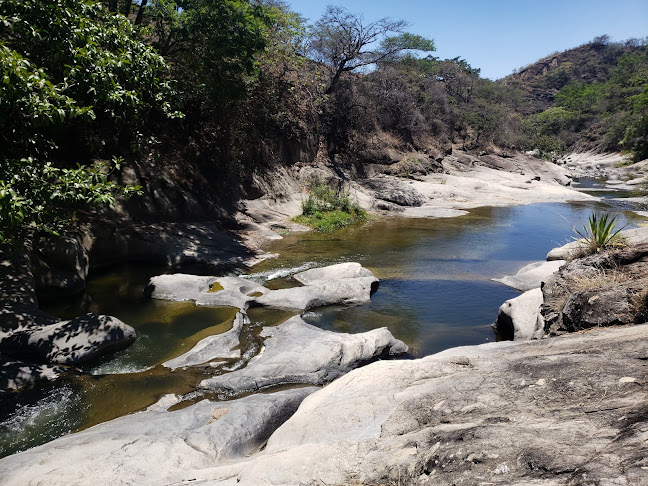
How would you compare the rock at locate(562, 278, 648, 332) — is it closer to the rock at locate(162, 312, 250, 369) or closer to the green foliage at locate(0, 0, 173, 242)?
the rock at locate(162, 312, 250, 369)

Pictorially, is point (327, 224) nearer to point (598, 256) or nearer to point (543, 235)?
point (543, 235)

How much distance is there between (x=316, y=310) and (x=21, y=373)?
18.2 ft

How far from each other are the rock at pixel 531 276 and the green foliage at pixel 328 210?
26.5ft

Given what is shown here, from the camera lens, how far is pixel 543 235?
1853 cm

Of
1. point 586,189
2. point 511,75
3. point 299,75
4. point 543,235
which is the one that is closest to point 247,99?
point 299,75

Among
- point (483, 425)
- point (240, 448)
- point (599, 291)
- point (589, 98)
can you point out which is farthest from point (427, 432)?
point (589, 98)

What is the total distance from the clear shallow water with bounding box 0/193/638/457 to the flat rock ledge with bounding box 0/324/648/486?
1213 millimetres

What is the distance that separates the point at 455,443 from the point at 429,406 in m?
0.85

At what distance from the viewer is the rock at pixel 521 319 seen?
8.02m

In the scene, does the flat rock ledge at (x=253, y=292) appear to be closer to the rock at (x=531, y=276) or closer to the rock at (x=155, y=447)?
the rock at (x=531, y=276)

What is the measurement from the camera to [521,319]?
838 cm

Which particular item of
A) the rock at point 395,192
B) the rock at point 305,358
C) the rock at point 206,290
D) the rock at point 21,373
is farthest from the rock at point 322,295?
the rock at point 395,192

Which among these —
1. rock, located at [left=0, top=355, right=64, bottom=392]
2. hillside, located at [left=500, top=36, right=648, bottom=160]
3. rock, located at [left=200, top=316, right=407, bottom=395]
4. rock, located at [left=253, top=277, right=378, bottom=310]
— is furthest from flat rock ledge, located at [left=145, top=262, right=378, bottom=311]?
hillside, located at [left=500, top=36, right=648, bottom=160]

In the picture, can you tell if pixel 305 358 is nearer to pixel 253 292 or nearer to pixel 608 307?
pixel 253 292
